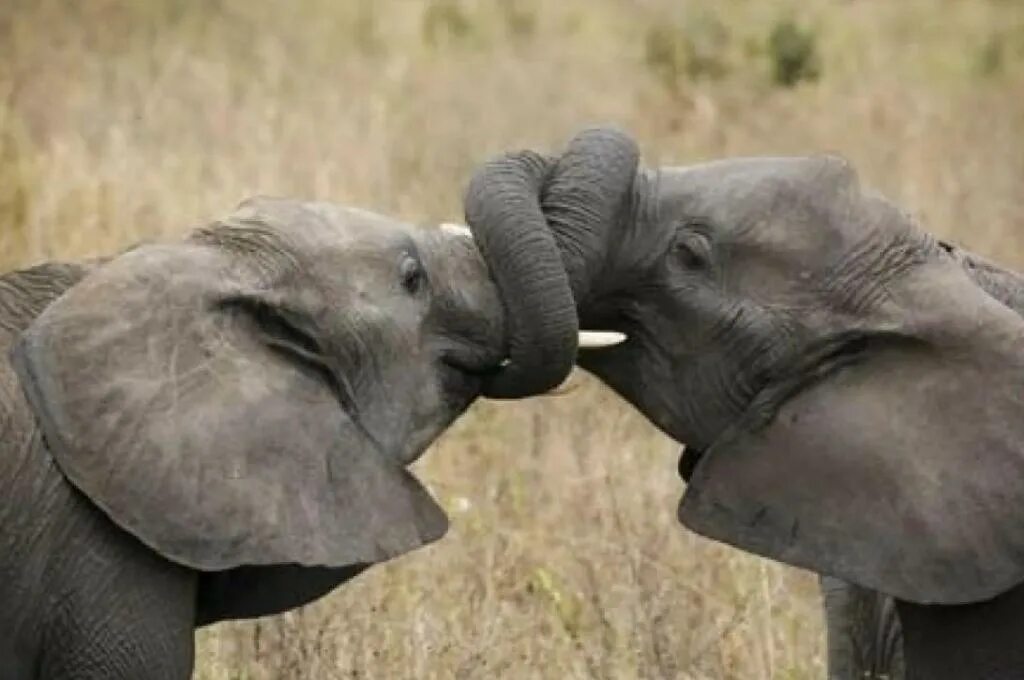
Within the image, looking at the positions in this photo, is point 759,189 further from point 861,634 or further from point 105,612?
point 105,612

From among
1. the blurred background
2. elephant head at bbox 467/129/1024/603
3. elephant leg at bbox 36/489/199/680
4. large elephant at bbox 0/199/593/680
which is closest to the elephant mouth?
elephant head at bbox 467/129/1024/603

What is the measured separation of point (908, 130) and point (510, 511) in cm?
429

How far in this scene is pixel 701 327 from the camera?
545 cm

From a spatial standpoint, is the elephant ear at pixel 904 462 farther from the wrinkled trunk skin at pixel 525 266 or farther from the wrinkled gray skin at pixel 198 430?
the wrinkled gray skin at pixel 198 430

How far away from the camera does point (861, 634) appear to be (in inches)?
238

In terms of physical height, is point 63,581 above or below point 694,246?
below

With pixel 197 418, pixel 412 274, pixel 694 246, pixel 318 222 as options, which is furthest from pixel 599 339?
pixel 197 418

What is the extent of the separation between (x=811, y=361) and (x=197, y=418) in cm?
98

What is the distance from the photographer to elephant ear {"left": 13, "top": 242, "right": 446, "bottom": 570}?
5.05 m

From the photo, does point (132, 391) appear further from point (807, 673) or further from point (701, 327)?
point (807, 673)

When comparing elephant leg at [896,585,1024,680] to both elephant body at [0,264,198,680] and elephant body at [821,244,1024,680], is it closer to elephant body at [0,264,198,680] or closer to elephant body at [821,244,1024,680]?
elephant body at [821,244,1024,680]

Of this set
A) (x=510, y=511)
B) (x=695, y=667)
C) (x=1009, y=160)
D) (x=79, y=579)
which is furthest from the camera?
(x=1009, y=160)

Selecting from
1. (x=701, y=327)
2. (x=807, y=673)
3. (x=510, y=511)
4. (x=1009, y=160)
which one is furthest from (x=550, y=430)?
(x=1009, y=160)

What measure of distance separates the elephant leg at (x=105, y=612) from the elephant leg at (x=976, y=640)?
1.19 metres
